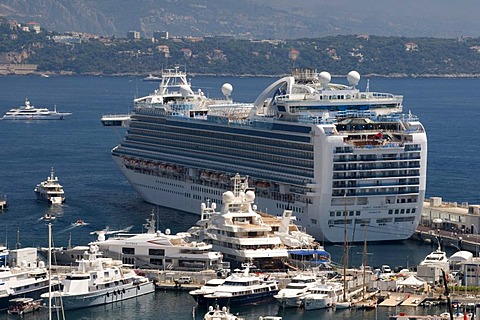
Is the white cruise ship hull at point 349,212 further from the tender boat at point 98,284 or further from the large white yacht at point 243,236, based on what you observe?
the tender boat at point 98,284

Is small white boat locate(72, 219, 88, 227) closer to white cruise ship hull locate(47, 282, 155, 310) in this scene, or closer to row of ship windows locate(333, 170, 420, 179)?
row of ship windows locate(333, 170, 420, 179)

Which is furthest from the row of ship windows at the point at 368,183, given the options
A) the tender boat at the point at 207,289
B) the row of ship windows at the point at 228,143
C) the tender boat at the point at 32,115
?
the tender boat at the point at 32,115

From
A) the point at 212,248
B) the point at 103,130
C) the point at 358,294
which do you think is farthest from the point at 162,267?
the point at 103,130

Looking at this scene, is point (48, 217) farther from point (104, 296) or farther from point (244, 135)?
point (104, 296)

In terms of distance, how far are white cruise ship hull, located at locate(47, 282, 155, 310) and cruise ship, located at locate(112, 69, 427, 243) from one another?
40.0 feet

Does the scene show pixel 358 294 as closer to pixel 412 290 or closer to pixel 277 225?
pixel 412 290

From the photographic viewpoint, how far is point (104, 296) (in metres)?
61.7

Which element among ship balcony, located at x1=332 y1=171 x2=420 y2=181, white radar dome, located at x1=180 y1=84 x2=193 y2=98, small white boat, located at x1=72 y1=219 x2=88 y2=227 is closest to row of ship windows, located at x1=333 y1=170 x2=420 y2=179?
ship balcony, located at x1=332 y1=171 x2=420 y2=181

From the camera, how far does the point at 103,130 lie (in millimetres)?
144000

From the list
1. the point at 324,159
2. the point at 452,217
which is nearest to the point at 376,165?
the point at 324,159

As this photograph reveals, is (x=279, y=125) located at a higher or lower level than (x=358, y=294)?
higher

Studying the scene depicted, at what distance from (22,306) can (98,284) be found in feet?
10.7

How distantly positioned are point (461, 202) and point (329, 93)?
14868 millimetres

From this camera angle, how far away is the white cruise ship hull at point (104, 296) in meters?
60.5
